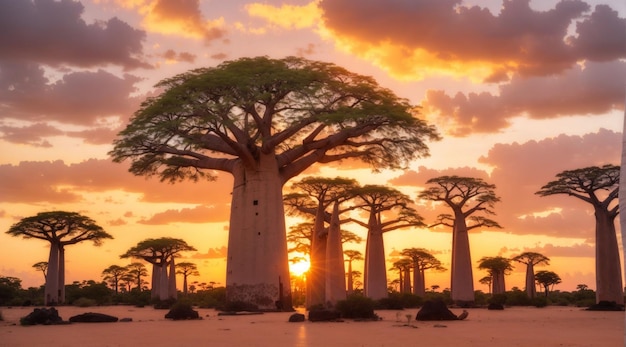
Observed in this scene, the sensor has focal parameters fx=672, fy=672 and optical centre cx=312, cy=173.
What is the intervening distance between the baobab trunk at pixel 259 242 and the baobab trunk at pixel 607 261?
53.6 feet

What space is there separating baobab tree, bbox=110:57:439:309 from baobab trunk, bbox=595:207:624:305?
437 inches

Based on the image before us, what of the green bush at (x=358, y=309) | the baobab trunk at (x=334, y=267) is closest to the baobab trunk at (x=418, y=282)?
the baobab trunk at (x=334, y=267)

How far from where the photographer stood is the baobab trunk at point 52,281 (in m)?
48.4

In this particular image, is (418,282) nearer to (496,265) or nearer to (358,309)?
(496,265)

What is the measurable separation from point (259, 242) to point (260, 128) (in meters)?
4.94

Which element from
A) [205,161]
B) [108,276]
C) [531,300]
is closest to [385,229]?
[531,300]

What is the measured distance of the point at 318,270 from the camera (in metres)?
28.5

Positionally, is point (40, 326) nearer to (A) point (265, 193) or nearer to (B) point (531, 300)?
(A) point (265, 193)

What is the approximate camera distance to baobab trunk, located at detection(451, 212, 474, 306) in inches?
1647

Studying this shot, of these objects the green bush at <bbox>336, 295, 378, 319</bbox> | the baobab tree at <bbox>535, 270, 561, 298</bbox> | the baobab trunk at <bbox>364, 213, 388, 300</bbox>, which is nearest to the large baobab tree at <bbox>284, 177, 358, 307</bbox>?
the green bush at <bbox>336, 295, 378, 319</bbox>

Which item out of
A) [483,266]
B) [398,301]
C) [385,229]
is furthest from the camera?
[483,266]

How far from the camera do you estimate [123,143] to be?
30.6 meters

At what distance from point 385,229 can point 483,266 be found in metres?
23.5

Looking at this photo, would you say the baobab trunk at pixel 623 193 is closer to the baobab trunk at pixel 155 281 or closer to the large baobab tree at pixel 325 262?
the large baobab tree at pixel 325 262
